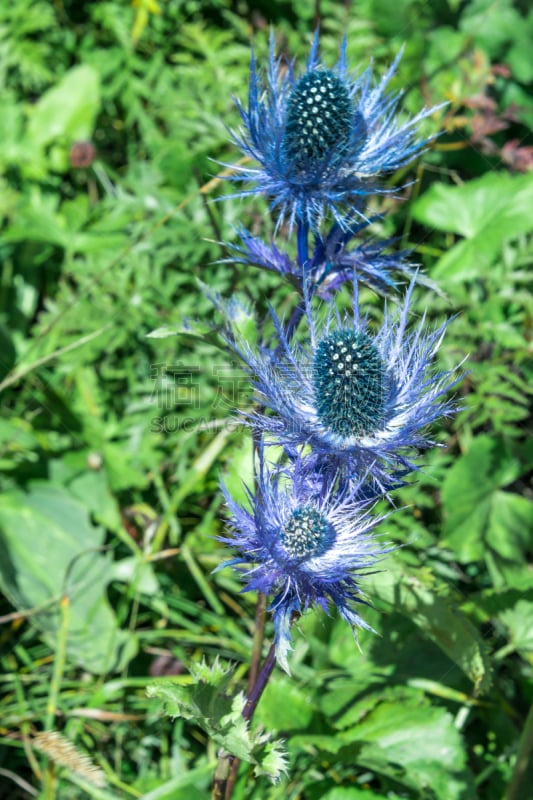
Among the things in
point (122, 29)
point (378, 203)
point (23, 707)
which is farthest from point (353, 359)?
point (122, 29)

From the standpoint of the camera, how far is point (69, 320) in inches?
92.8

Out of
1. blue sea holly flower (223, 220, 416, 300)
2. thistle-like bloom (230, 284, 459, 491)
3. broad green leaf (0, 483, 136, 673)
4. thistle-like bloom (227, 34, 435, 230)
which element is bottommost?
broad green leaf (0, 483, 136, 673)

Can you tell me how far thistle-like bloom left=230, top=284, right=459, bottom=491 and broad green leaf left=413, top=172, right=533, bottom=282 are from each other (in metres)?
1.09

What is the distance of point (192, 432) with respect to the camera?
5.30 ft

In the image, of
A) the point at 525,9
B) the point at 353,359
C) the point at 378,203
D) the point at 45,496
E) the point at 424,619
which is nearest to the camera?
the point at 353,359

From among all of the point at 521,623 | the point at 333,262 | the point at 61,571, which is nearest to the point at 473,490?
the point at 521,623

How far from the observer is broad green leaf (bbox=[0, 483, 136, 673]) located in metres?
2.01

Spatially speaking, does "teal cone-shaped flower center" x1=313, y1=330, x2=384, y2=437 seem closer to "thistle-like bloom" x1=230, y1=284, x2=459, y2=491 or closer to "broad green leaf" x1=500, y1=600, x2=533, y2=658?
"thistle-like bloom" x1=230, y1=284, x2=459, y2=491

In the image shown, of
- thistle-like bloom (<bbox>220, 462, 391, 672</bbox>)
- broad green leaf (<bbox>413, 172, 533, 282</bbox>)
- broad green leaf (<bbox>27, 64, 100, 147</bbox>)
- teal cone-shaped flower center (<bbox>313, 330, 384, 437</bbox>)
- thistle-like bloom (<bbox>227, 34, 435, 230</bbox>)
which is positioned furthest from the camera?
broad green leaf (<bbox>27, 64, 100, 147</bbox>)

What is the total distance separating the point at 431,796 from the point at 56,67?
2.90 m

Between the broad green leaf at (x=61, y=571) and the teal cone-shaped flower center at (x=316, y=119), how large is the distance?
1.15m

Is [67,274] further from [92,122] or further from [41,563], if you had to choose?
[41,563]

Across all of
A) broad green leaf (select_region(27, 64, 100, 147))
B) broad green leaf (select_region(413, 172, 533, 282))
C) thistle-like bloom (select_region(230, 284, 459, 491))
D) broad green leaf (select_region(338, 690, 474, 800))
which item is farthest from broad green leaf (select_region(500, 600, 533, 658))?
broad green leaf (select_region(27, 64, 100, 147))

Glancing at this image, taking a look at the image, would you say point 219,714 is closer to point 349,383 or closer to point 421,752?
point 349,383
